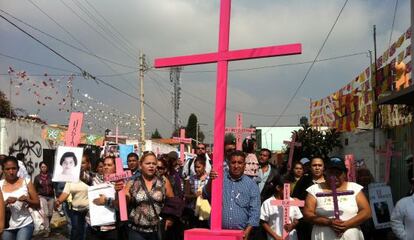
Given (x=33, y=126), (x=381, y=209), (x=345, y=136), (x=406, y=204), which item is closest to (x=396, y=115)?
(x=345, y=136)

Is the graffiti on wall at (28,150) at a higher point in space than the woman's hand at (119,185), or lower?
higher

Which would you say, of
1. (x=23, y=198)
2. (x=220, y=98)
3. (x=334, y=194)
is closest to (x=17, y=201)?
(x=23, y=198)

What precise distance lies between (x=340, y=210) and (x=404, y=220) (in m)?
0.64

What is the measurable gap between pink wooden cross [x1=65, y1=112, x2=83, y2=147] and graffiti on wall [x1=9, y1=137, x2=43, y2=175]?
28.7ft

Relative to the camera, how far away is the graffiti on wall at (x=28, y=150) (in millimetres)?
16328

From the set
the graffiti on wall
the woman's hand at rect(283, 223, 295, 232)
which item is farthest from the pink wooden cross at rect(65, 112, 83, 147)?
the graffiti on wall

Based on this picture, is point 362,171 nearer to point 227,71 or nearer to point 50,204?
point 227,71

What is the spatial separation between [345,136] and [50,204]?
1435 centimetres

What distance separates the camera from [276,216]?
633 cm

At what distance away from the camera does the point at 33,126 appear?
17.9m

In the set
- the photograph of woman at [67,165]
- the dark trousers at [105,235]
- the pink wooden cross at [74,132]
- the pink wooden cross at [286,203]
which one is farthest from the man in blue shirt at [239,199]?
the pink wooden cross at [74,132]

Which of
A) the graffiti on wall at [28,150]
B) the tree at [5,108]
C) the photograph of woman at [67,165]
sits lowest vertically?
the photograph of woman at [67,165]

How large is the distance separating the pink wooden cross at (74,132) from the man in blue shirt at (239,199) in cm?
324

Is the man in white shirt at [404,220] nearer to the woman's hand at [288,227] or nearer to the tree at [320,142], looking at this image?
the woman's hand at [288,227]
